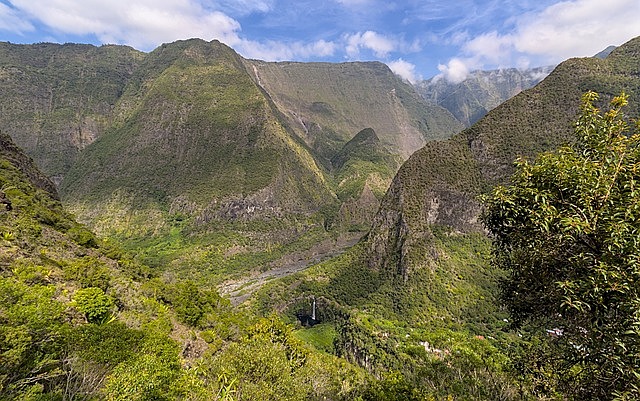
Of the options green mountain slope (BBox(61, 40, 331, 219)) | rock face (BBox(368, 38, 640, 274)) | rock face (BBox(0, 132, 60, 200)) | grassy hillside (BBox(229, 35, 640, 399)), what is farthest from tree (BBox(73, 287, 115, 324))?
green mountain slope (BBox(61, 40, 331, 219))

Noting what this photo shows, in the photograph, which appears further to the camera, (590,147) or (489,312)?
(489,312)

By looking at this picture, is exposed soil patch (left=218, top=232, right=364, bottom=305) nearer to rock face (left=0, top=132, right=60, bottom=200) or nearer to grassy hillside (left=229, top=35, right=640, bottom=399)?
grassy hillside (left=229, top=35, right=640, bottom=399)

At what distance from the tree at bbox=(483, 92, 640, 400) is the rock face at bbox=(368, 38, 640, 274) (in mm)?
89861

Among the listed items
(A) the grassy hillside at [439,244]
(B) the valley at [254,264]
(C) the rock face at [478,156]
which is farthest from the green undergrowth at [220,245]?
(C) the rock face at [478,156]

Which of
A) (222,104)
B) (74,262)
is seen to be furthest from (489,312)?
(222,104)

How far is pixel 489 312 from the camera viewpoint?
261ft

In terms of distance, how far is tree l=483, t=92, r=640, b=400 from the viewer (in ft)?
20.7

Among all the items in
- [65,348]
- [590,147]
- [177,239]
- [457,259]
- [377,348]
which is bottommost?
[377,348]

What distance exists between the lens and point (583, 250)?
7.37m

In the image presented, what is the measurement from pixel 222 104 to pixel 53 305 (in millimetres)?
194930

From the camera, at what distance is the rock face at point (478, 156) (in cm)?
9994

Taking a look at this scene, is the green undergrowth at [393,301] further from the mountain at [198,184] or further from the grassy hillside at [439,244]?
the mountain at [198,184]

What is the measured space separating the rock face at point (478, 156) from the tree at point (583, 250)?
8986cm

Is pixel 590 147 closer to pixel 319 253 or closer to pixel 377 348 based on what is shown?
pixel 377 348
